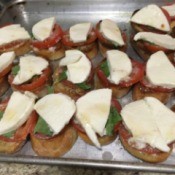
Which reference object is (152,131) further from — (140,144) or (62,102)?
(62,102)

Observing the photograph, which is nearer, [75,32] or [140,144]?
[140,144]

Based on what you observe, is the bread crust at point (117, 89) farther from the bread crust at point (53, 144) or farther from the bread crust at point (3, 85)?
the bread crust at point (3, 85)

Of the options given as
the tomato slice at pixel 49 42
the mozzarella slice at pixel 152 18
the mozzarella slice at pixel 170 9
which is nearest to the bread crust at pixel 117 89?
the tomato slice at pixel 49 42

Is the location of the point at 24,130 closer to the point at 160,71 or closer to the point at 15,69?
the point at 15,69

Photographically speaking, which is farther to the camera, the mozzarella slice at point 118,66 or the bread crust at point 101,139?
the mozzarella slice at point 118,66

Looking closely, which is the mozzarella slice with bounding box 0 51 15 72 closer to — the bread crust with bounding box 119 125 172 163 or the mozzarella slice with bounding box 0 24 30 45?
the mozzarella slice with bounding box 0 24 30 45

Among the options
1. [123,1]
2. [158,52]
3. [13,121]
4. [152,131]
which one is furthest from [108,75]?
[123,1]

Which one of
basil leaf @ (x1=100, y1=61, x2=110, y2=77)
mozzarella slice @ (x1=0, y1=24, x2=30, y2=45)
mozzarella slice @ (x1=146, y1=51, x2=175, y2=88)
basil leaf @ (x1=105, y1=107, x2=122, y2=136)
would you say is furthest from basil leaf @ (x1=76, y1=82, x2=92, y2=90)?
mozzarella slice @ (x1=0, y1=24, x2=30, y2=45)
